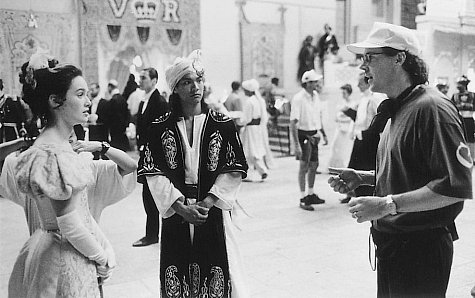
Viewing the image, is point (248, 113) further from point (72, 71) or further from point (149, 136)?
point (72, 71)

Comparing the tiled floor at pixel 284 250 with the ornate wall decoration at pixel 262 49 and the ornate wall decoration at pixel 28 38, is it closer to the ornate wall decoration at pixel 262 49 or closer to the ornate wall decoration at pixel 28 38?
the ornate wall decoration at pixel 28 38

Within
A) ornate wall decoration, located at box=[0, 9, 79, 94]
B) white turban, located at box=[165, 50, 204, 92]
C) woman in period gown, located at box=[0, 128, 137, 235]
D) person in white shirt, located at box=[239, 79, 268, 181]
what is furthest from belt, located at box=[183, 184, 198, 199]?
ornate wall decoration, located at box=[0, 9, 79, 94]

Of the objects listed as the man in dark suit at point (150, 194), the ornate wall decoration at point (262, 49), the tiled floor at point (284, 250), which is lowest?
the tiled floor at point (284, 250)

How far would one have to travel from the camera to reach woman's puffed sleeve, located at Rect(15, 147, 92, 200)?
1967 millimetres

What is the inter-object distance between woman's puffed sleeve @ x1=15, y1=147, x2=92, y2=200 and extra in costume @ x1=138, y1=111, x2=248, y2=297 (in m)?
0.73

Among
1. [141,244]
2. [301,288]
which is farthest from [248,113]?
[301,288]

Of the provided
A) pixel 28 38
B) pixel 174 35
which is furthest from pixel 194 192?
pixel 174 35

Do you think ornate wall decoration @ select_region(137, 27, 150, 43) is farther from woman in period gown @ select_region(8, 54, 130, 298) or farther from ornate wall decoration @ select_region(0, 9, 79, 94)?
woman in period gown @ select_region(8, 54, 130, 298)

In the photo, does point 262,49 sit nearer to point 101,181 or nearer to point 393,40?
point 101,181

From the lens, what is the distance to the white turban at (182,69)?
9.25 feet

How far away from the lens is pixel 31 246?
2113mm

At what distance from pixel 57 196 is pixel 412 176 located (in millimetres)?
1340

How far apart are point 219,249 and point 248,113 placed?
6.43 m

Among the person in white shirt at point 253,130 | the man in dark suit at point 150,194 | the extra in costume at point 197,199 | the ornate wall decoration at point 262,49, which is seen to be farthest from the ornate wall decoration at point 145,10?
the extra in costume at point 197,199
